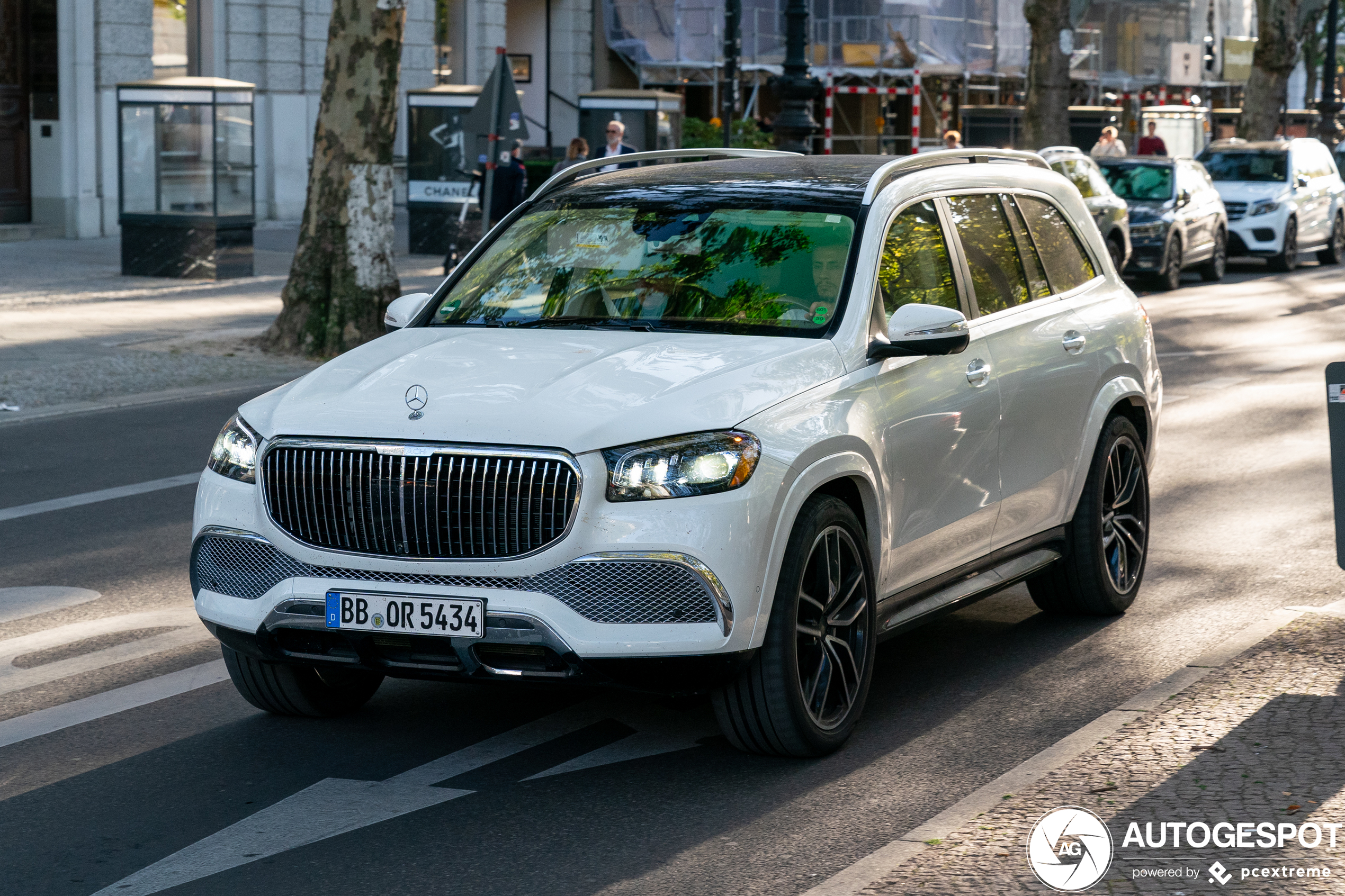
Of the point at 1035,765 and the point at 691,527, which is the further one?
the point at 1035,765

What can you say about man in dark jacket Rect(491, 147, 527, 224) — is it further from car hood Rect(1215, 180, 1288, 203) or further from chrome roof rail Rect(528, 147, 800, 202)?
chrome roof rail Rect(528, 147, 800, 202)

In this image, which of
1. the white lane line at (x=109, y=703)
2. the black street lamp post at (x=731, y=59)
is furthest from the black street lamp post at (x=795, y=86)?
the white lane line at (x=109, y=703)

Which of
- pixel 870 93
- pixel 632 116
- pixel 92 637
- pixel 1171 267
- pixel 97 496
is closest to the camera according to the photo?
pixel 92 637

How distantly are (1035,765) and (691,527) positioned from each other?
1.25 m

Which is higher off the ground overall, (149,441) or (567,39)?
(567,39)

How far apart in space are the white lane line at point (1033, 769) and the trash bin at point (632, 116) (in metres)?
19.8

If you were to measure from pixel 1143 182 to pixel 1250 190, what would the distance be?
3.91 meters

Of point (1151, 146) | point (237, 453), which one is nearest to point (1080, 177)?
point (1151, 146)

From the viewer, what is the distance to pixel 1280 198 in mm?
27266

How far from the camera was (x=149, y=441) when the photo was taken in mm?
11672

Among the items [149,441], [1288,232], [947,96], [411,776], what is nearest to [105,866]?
[411,776]

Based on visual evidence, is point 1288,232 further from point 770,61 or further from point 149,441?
point 149,441

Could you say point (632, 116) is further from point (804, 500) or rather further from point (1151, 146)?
point (804, 500)

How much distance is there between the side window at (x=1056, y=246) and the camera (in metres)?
6.99
